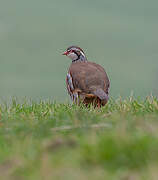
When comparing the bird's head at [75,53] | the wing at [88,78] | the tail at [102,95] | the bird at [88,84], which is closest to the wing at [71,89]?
the bird at [88,84]

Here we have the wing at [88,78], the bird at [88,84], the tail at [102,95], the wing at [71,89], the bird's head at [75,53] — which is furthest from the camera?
the bird's head at [75,53]

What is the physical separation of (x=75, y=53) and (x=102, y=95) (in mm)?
2870

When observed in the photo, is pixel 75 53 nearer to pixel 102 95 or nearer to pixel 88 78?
pixel 88 78

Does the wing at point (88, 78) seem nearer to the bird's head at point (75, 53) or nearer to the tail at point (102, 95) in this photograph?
the tail at point (102, 95)

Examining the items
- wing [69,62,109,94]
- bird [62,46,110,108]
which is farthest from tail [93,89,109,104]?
wing [69,62,109,94]

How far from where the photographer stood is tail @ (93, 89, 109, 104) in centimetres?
1017

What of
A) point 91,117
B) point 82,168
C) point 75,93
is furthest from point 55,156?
point 75,93

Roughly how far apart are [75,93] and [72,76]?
518 millimetres

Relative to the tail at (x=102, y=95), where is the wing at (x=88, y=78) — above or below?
above

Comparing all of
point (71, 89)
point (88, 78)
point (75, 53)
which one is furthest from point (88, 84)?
point (75, 53)

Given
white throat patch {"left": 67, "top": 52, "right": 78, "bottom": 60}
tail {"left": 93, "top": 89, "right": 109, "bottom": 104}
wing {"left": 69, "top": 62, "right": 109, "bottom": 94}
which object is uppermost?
white throat patch {"left": 67, "top": 52, "right": 78, "bottom": 60}

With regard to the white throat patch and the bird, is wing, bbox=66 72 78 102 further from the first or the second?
the white throat patch

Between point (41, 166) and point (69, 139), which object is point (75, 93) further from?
point (41, 166)

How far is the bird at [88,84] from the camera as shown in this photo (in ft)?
34.5
